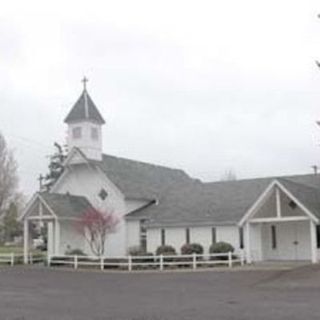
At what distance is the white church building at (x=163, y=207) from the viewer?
4291 centimetres

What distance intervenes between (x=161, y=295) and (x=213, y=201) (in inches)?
960

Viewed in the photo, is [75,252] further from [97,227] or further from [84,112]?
[84,112]

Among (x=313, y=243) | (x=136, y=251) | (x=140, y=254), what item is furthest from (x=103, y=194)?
(x=313, y=243)

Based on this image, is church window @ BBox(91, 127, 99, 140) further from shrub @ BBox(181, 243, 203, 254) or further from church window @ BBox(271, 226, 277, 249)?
church window @ BBox(271, 226, 277, 249)

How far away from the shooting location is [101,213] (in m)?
48.1

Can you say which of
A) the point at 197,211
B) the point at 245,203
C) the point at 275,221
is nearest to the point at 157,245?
the point at 197,211

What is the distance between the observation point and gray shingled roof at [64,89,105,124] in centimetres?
5528

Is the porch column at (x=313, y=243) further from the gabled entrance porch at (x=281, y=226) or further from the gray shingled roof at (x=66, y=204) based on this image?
the gray shingled roof at (x=66, y=204)

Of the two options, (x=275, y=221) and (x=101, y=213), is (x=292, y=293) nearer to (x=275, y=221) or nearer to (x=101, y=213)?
(x=275, y=221)

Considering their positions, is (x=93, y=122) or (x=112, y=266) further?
(x=93, y=122)

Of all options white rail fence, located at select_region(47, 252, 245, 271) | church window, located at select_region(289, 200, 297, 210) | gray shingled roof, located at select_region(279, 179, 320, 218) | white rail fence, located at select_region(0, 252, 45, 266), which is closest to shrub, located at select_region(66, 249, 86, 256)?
white rail fence, located at select_region(0, 252, 45, 266)

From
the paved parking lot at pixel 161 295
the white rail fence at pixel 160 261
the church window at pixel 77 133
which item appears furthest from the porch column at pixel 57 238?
the paved parking lot at pixel 161 295

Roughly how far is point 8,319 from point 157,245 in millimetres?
31352

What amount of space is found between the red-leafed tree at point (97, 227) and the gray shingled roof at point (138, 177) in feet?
8.48
